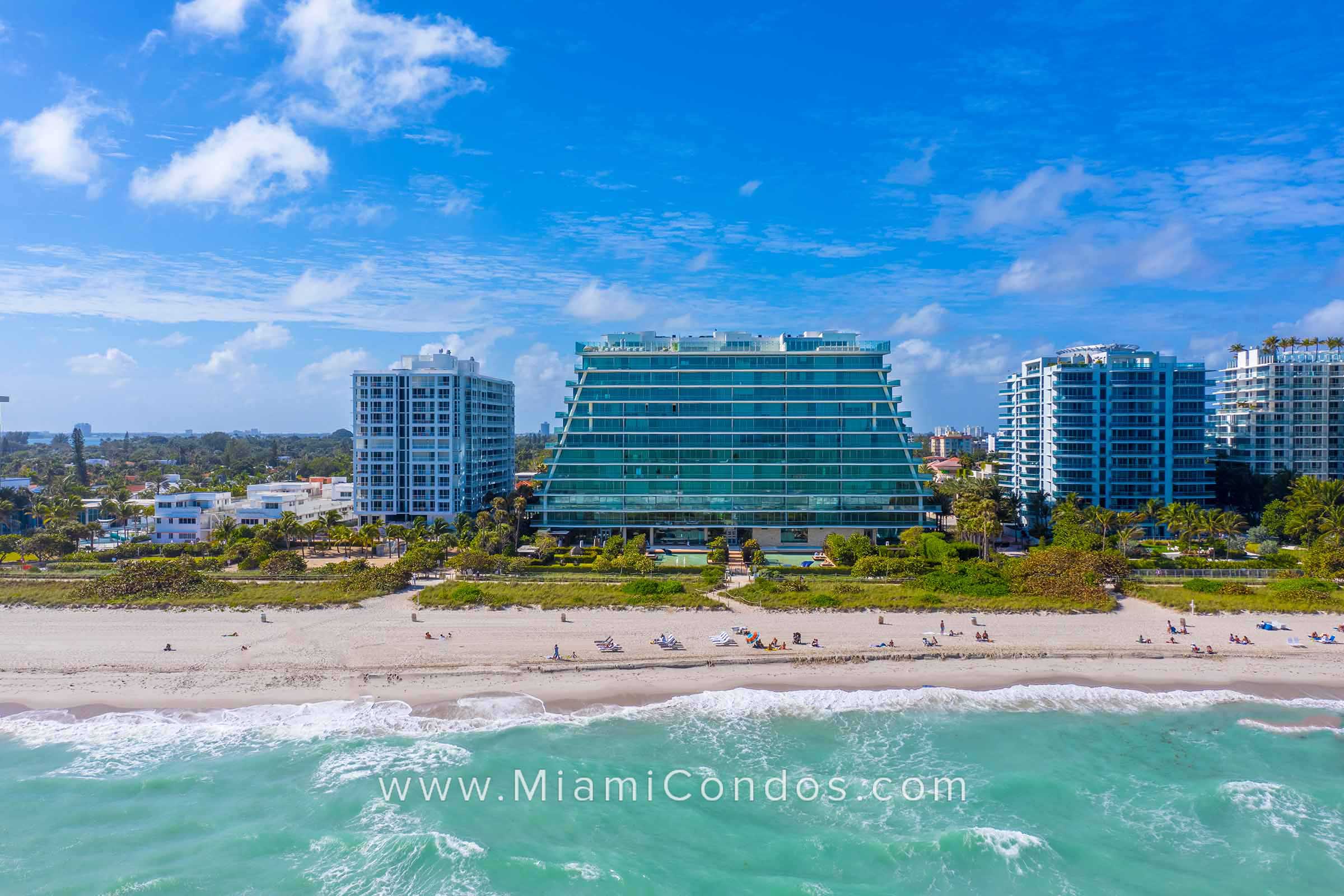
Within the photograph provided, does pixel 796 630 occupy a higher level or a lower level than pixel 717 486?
lower

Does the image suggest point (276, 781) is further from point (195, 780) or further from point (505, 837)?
point (505, 837)

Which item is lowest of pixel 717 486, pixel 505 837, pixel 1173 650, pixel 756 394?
pixel 505 837

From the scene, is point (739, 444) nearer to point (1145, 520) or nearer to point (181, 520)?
point (1145, 520)

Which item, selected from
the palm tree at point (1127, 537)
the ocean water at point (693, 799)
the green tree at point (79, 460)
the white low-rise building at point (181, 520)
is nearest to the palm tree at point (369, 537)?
the white low-rise building at point (181, 520)

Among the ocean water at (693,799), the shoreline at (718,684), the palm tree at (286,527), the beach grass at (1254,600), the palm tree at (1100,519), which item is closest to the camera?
the ocean water at (693,799)

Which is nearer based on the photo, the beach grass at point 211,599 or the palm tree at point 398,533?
the beach grass at point 211,599

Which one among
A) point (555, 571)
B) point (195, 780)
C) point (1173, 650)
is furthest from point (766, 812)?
point (555, 571)

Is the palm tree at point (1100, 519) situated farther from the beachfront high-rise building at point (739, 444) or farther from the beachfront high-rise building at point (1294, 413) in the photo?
the beachfront high-rise building at point (1294, 413)
